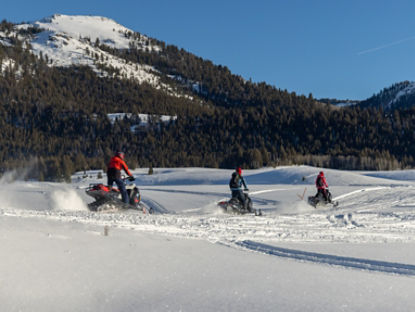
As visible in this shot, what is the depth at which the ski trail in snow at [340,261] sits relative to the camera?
5.10 meters

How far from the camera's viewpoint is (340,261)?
5504 millimetres

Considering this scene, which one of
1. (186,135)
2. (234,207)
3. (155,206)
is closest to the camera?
(234,207)

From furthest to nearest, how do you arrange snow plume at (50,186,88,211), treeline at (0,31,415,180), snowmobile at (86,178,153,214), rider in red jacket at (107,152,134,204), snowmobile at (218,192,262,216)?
treeline at (0,31,415,180), snow plume at (50,186,88,211), snowmobile at (218,192,262,216), rider in red jacket at (107,152,134,204), snowmobile at (86,178,153,214)

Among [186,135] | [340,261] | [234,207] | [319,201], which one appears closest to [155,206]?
[234,207]

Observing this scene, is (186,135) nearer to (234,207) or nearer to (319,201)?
(319,201)

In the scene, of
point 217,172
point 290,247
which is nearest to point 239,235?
point 290,247

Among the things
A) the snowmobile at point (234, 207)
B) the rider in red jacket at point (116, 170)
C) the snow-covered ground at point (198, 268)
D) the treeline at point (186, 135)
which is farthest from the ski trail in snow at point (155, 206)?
the treeline at point (186, 135)

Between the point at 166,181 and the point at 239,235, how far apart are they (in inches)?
1587

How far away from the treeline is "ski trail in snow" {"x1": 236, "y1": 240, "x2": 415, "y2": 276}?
193 feet

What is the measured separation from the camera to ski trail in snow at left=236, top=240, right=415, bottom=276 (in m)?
5.10

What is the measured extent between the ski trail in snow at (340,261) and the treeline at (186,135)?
58.9m

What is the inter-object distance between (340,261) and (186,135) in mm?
107191

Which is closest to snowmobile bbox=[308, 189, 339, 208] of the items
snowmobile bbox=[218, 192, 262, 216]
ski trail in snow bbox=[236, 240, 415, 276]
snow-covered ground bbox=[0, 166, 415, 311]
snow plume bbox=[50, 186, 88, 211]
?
snowmobile bbox=[218, 192, 262, 216]

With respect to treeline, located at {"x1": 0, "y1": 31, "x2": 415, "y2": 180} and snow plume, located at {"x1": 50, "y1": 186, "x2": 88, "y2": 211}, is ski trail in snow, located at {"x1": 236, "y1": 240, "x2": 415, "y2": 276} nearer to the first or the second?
snow plume, located at {"x1": 50, "y1": 186, "x2": 88, "y2": 211}
